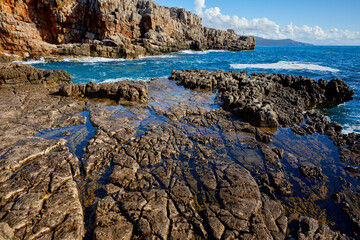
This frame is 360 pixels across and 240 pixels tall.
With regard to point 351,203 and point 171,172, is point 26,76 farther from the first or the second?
point 351,203

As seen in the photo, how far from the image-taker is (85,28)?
2141 inches

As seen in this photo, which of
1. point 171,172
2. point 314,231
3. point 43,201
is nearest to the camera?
point 314,231

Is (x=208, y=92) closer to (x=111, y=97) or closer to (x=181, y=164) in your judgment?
(x=111, y=97)

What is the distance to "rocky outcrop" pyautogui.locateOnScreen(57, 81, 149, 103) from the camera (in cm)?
1305

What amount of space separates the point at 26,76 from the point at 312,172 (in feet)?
66.2

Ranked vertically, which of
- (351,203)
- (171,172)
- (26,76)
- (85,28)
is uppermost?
(85,28)

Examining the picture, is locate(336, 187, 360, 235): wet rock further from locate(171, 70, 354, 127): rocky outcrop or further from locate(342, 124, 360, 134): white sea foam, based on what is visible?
locate(342, 124, 360, 134): white sea foam

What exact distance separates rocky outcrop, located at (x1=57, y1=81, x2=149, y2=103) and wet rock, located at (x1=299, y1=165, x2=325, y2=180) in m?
10.4

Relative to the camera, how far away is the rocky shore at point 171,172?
439 centimetres

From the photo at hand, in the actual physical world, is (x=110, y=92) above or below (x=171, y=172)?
above

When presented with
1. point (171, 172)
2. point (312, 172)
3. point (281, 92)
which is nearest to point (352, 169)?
point (312, 172)

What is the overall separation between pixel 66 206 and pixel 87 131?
4678 mm

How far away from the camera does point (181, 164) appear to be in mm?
6676

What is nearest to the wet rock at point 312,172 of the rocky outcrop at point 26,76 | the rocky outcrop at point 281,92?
the rocky outcrop at point 281,92
